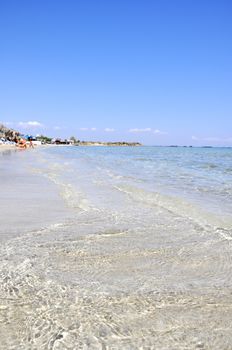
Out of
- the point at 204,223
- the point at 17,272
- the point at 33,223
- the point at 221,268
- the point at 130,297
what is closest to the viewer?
the point at 130,297

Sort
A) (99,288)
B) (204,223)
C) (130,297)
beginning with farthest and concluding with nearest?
(204,223) → (99,288) → (130,297)

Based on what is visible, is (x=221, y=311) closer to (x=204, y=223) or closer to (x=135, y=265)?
(x=135, y=265)

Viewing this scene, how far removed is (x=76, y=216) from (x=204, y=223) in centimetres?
244

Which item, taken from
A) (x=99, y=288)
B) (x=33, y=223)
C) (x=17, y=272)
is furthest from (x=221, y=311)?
(x=33, y=223)

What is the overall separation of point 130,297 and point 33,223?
3493 mm

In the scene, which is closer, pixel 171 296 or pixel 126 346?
pixel 126 346

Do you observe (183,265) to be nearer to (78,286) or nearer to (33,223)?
(78,286)

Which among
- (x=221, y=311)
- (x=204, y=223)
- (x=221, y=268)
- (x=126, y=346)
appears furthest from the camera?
(x=204, y=223)

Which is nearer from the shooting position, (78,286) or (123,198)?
(78,286)

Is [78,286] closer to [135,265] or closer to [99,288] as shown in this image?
[99,288]

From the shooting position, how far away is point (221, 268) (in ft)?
13.8

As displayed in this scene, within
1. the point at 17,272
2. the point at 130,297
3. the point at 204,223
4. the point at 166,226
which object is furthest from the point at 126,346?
the point at 204,223

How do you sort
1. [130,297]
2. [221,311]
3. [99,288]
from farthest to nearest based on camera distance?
1. [99,288]
2. [130,297]
3. [221,311]

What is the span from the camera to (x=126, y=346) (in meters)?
2.48
